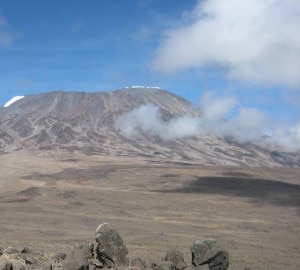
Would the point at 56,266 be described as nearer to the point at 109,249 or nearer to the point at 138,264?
the point at 109,249

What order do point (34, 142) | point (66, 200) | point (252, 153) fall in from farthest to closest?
point (252, 153)
point (34, 142)
point (66, 200)

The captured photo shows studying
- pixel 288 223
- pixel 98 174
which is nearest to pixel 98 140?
pixel 98 174

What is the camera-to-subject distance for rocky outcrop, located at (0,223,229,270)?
16.8m

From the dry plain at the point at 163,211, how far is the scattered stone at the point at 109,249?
703cm

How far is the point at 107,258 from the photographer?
62.2ft

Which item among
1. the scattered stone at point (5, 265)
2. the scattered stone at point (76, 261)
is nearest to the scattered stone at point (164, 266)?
the scattered stone at point (76, 261)

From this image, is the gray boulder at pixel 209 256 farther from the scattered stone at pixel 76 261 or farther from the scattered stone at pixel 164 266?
the scattered stone at pixel 76 261

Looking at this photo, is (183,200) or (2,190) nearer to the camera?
(183,200)

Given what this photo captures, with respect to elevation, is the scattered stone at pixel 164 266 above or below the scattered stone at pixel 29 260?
below

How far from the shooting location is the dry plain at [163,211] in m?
33.2

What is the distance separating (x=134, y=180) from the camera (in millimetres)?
84438

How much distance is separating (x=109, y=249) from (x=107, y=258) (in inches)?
13.9

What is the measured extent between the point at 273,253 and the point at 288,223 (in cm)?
1479

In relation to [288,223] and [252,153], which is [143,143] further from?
[288,223]
